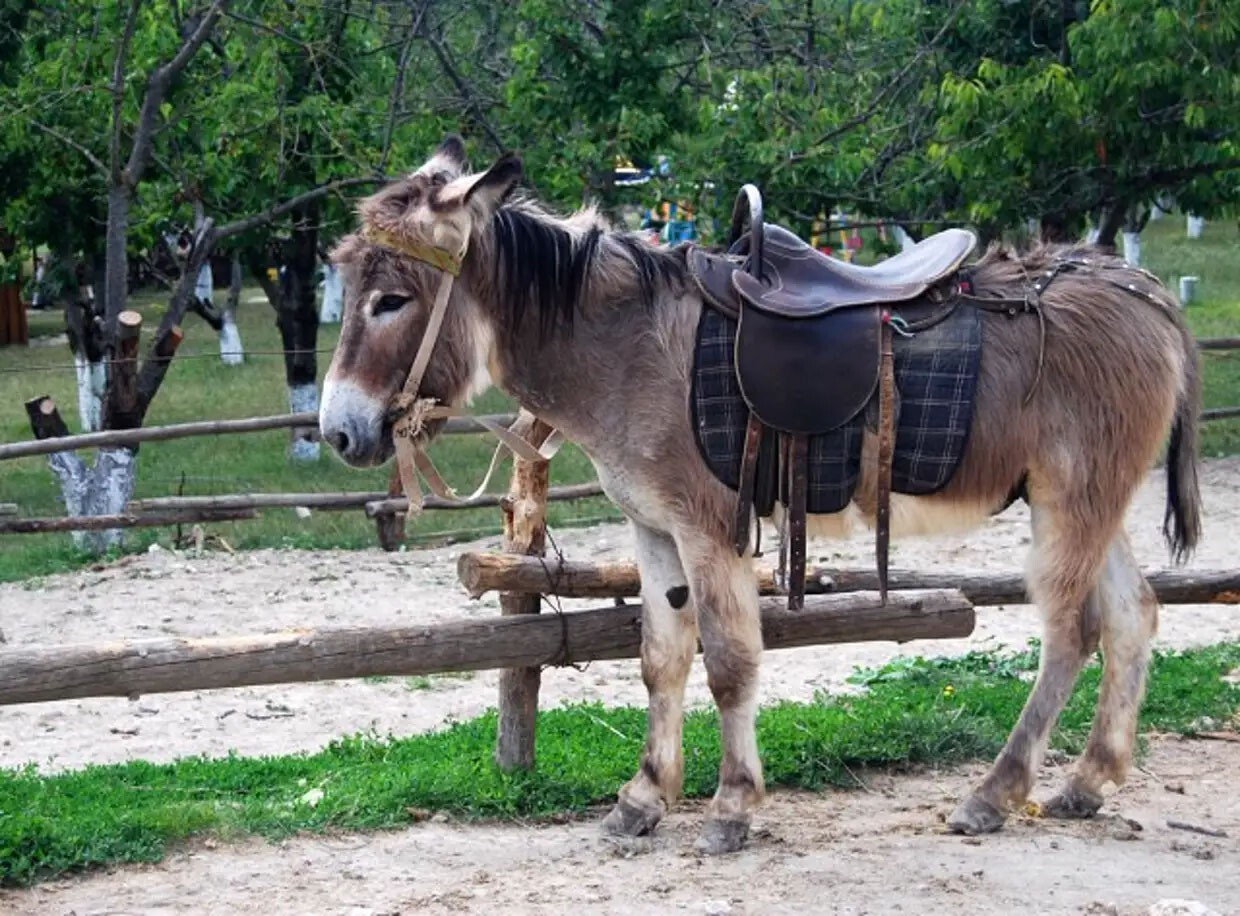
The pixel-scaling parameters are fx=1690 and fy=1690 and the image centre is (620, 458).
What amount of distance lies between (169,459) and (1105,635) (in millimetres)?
13752

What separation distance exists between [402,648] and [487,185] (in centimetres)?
155

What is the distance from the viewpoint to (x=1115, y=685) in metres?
5.56

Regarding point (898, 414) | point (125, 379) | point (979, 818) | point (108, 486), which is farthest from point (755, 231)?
point (108, 486)

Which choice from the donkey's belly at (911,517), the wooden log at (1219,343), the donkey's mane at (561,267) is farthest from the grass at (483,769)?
the wooden log at (1219,343)

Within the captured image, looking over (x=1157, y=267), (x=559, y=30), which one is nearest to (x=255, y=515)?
(x=559, y=30)

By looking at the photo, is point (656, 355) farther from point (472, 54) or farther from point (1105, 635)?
point (472, 54)

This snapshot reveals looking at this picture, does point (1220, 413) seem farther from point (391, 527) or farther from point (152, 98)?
point (152, 98)

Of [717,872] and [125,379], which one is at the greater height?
[125,379]

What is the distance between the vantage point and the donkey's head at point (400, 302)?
496cm

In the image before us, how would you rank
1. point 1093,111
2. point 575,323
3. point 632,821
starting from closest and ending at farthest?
point 575,323, point 632,821, point 1093,111

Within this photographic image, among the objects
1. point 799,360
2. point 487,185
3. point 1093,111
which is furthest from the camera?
point 1093,111

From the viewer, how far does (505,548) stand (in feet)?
19.7

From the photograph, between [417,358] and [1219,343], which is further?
[1219,343]

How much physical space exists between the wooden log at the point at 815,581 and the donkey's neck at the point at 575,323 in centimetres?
65
